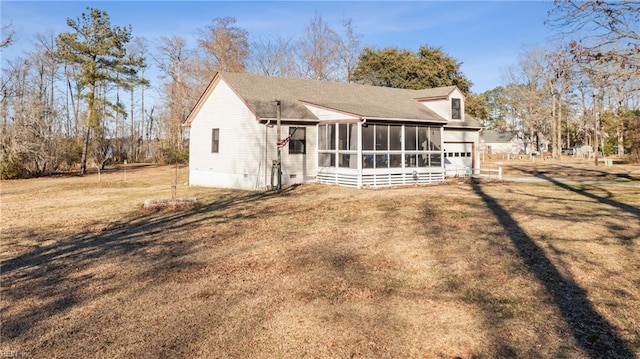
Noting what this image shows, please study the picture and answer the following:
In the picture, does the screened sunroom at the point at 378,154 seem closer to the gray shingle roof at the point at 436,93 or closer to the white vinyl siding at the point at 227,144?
the white vinyl siding at the point at 227,144

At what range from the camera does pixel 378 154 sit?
17672mm

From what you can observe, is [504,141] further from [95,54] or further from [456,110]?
[95,54]

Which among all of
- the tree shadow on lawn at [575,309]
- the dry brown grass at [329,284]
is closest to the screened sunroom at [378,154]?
the dry brown grass at [329,284]

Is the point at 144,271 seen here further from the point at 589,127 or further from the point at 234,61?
the point at 589,127

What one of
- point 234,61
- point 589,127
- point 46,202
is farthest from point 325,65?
point 589,127

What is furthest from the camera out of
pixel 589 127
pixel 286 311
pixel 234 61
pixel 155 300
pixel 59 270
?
pixel 589 127

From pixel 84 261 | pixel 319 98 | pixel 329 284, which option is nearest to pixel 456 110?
pixel 319 98

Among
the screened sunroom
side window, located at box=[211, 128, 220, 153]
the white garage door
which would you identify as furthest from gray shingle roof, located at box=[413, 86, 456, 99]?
side window, located at box=[211, 128, 220, 153]

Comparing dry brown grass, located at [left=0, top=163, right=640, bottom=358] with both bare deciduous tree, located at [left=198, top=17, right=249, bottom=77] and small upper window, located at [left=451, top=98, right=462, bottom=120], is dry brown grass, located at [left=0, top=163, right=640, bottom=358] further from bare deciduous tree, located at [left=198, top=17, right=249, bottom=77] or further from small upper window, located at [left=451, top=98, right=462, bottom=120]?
bare deciduous tree, located at [left=198, top=17, right=249, bottom=77]

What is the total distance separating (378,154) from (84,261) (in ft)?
42.9

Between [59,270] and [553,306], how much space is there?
25.1 ft

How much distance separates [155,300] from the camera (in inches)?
203

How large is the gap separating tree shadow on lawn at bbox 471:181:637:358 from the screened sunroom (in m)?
9.96

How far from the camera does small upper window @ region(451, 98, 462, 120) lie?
933 inches
